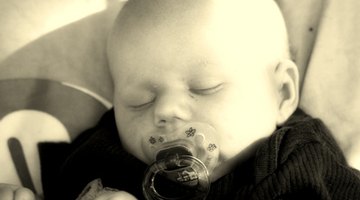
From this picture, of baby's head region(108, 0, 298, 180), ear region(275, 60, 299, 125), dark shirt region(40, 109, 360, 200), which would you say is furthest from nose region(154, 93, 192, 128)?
ear region(275, 60, 299, 125)

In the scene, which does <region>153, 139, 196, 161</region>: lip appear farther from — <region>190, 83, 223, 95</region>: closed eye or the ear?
the ear

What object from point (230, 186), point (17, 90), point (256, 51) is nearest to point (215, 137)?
point (230, 186)

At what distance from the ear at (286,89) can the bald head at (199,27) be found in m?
0.03

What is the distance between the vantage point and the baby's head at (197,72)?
3.75 feet

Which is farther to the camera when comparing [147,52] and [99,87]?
[99,87]

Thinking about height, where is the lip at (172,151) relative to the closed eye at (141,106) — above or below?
below

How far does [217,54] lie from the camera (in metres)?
1.16

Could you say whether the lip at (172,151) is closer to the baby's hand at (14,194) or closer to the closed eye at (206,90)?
the closed eye at (206,90)

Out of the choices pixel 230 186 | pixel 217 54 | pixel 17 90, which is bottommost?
pixel 230 186

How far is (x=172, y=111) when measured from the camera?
3.66ft

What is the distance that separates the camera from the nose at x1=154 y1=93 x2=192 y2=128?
3.67 ft

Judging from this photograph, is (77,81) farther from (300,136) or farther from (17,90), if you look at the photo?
(300,136)

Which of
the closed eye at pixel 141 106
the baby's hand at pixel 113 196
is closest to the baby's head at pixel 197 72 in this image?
the closed eye at pixel 141 106

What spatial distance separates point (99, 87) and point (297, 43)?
0.51m
